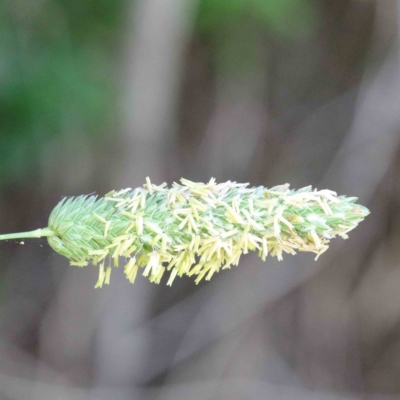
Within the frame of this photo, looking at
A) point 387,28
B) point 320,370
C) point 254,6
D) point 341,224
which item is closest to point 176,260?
point 341,224

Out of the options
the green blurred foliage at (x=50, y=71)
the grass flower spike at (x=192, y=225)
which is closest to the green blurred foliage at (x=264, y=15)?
the green blurred foliage at (x=50, y=71)

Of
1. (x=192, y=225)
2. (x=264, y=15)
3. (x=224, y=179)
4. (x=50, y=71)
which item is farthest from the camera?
(x=224, y=179)

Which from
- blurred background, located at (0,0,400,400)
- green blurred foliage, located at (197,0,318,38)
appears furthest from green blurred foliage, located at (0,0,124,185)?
green blurred foliage, located at (197,0,318,38)

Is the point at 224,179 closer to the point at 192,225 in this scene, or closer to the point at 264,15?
the point at 264,15

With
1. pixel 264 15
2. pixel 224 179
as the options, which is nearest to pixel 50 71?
pixel 264 15

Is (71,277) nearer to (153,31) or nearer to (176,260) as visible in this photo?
(153,31)
